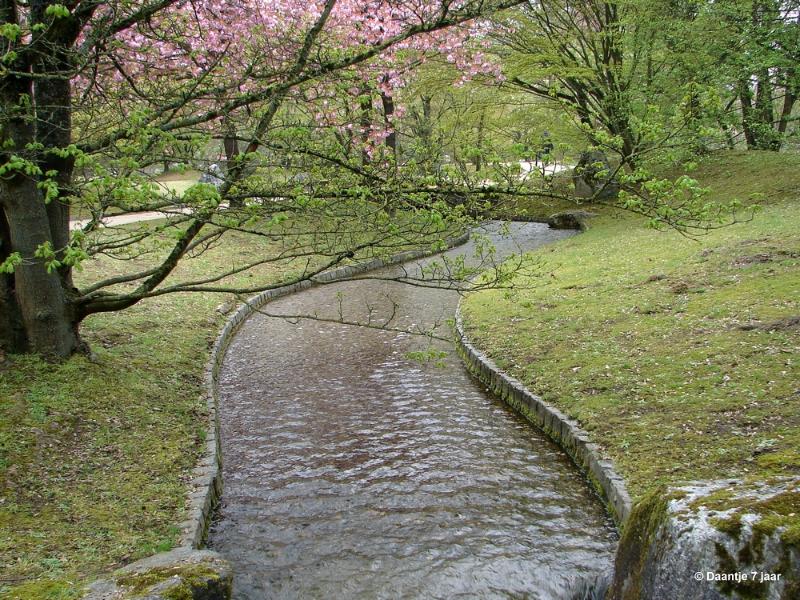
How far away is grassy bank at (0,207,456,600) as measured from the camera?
5.64 m

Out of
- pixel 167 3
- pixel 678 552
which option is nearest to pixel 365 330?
pixel 167 3

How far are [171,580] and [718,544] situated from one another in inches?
152

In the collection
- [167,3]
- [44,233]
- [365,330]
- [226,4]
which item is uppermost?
[226,4]

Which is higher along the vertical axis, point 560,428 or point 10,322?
point 10,322

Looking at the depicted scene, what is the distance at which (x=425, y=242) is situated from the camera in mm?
8109

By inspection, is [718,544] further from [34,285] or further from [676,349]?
[34,285]

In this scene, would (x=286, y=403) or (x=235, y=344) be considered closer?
(x=286, y=403)

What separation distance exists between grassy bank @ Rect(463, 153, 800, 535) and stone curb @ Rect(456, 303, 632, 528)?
0.50 ft

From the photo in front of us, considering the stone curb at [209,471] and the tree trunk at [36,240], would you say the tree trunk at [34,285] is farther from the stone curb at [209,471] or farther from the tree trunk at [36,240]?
the stone curb at [209,471]

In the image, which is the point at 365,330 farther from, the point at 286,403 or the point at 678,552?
the point at 678,552

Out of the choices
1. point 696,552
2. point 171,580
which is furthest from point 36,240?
point 696,552

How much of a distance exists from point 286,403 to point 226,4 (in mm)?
6926

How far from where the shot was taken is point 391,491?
7.49 metres

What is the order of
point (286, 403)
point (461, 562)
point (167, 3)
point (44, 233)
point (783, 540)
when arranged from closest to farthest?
point (783, 540), point (461, 562), point (167, 3), point (44, 233), point (286, 403)
